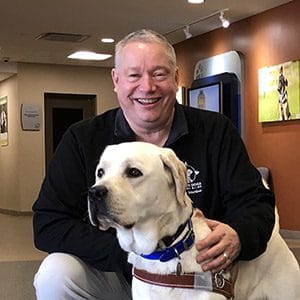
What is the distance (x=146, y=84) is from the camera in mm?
1972

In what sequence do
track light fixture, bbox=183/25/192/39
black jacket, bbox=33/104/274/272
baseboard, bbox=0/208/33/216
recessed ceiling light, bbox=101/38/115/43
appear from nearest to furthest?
black jacket, bbox=33/104/274/272
track light fixture, bbox=183/25/192/39
recessed ceiling light, bbox=101/38/115/43
baseboard, bbox=0/208/33/216

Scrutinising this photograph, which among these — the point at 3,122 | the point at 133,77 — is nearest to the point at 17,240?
the point at 133,77

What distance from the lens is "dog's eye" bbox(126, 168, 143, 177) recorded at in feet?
5.20

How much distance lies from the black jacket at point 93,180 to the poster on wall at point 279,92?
12.6 feet

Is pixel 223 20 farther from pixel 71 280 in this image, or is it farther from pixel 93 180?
pixel 71 280

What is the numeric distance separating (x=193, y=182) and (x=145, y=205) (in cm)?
42

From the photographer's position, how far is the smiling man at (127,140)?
1921mm

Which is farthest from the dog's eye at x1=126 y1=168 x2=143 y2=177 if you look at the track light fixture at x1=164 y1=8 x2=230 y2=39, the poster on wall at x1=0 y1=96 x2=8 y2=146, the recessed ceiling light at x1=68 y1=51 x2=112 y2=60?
the poster on wall at x1=0 y1=96 x2=8 y2=146

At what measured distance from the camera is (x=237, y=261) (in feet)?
5.89

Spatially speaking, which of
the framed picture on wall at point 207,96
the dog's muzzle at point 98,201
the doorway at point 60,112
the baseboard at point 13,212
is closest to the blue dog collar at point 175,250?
the dog's muzzle at point 98,201

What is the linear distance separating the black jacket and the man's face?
6cm

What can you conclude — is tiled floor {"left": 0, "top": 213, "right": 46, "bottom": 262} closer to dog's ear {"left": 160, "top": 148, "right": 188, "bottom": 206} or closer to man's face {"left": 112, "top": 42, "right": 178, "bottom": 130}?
man's face {"left": 112, "top": 42, "right": 178, "bottom": 130}

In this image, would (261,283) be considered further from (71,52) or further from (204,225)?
(71,52)

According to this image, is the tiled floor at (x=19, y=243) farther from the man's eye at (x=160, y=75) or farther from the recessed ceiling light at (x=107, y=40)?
the man's eye at (x=160, y=75)
